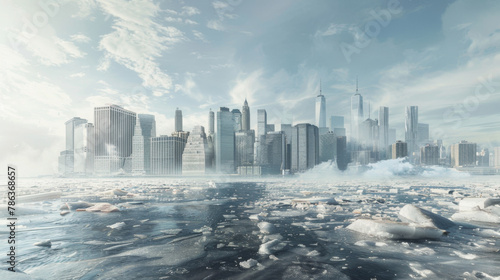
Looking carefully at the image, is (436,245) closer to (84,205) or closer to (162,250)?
(162,250)

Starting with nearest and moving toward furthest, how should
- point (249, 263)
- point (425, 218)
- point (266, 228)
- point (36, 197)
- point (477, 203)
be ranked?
point (249, 263) < point (266, 228) < point (425, 218) < point (477, 203) < point (36, 197)

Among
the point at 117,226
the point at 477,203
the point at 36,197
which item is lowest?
the point at 36,197

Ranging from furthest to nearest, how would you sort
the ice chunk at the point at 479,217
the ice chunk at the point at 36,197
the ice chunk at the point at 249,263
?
the ice chunk at the point at 36,197 < the ice chunk at the point at 479,217 < the ice chunk at the point at 249,263

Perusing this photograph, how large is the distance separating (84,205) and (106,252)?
19.2m

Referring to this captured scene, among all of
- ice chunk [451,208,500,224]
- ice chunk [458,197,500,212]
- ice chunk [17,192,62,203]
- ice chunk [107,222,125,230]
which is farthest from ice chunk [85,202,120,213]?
ice chunk [458,197,500,212]

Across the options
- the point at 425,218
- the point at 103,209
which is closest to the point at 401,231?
the point at 425,218

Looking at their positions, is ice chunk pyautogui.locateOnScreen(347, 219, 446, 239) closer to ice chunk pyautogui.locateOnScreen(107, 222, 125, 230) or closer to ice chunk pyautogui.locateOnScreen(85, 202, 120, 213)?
ice chunk pyautogui.locateOnScreen(107, 222, 125, 230)

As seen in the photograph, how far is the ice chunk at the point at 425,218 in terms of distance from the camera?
18.9m

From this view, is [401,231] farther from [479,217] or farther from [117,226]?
[117,226]

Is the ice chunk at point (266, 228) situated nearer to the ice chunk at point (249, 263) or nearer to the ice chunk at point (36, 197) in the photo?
the ice chunk at point (249, 263)

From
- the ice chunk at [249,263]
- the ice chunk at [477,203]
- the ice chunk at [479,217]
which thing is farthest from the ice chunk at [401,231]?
the ice chunk at [477,203]

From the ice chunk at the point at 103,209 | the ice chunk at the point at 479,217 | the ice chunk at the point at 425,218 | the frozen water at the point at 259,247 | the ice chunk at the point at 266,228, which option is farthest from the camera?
the ice chunk at the point at 103,209

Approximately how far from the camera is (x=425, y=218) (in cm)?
1967

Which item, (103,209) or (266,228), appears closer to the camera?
(266,228)
